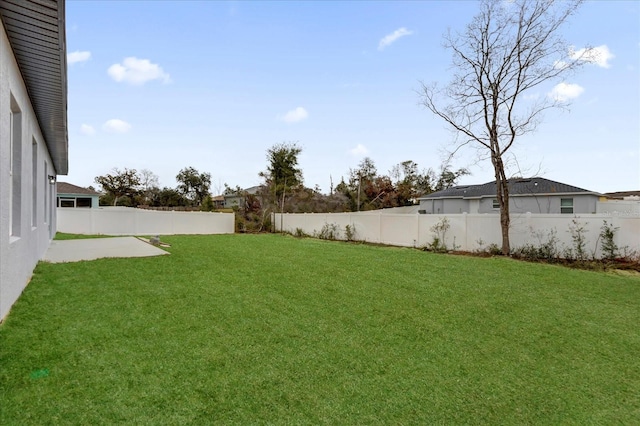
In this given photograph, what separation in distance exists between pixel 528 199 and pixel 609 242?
10489 mm

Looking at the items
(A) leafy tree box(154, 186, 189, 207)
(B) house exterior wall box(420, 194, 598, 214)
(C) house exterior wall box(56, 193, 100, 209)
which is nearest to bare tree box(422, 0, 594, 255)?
(B) house exterior wall box(420, 194, 598, 214)

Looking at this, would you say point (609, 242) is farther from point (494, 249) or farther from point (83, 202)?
point (83, 202)

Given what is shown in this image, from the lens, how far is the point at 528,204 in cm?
1894

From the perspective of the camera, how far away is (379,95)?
14.4 meters

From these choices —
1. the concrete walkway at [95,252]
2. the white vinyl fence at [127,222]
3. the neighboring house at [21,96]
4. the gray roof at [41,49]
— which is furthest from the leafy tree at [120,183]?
the neighboring house at [21,96]

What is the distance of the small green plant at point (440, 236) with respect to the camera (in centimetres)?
1248

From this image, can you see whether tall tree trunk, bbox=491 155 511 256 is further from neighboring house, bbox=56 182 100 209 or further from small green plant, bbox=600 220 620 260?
neighboring house, bbox=56 182 100 209

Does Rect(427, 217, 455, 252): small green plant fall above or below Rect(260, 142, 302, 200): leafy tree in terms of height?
below

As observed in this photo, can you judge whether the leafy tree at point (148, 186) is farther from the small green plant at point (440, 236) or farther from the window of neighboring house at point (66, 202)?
the small green plant at point (440, 236)

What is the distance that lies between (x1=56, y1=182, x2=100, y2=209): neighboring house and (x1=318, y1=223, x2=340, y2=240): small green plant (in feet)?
55.1

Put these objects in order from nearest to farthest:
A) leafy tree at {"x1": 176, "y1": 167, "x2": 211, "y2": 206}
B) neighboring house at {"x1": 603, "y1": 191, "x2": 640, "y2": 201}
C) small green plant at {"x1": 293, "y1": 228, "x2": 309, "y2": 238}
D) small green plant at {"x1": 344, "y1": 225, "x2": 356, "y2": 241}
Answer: small green plant at {"x1": 344, "y1": 225, "x2": 356, "y2": 241} < small green plant at {"x1": 293, "y1": 228, "x2": 309, "y2": 238} < neighboring house at {"x1": 603, "y1": 191, "x2": 640, "y2": 201} < leafy tree at {"x1": 176, "y1": 167, "x2": 211, "y2": 206}

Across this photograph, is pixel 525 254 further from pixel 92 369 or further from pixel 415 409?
pixel 92 369

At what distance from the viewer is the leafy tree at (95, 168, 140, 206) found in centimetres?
3912

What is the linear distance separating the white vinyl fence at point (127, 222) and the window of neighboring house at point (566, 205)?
1916 centimetres
